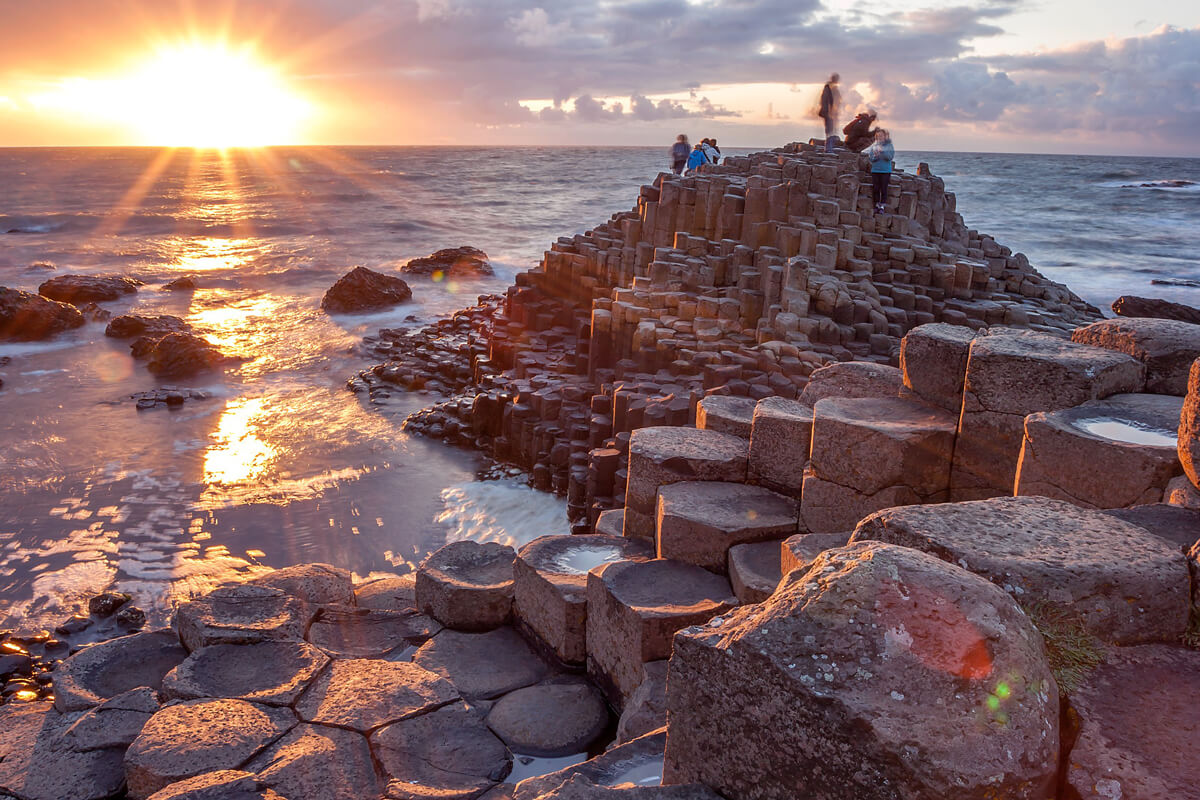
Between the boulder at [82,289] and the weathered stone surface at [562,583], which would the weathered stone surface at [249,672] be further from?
the boulder at [82,289]

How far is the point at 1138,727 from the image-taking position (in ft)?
7.71

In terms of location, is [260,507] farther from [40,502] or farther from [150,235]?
[150,235]

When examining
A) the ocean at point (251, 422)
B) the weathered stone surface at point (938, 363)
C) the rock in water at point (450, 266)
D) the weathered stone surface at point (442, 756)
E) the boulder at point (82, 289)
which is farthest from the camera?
the rock in water at point (450, 266)

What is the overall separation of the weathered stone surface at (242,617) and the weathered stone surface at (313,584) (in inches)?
6.0

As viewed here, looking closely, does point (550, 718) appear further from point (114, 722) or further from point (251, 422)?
point (251, 422)

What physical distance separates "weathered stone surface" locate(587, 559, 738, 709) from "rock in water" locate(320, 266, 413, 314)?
58.3ft

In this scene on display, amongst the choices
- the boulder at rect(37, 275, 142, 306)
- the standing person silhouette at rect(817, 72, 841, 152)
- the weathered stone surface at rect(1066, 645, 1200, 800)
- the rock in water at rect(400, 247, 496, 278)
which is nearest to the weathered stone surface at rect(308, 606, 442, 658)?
Answer: the weathered stone surface at rect(1066, 645, 1200, 800)

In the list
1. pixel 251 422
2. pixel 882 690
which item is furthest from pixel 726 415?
pixel 251 422

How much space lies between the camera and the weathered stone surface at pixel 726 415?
6.00m

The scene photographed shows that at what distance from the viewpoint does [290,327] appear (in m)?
20.2

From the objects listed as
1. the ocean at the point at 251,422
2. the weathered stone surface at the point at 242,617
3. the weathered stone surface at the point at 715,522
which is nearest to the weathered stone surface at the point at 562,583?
the weathered stone surface at the point at 715,522

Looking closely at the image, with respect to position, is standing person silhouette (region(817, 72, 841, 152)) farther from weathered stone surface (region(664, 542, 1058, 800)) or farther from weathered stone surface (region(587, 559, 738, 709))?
weathered stone surface (region(664, 542, 1058, 800))

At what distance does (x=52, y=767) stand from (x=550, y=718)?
251cm

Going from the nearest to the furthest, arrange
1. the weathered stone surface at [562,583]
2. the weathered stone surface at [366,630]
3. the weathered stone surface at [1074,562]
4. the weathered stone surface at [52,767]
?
the weathered stone surface at [1074,562] → the weathered stone surface at [52,767] → the weathered stone surface at [562,583] → the weathered stone surface at [366,630]
